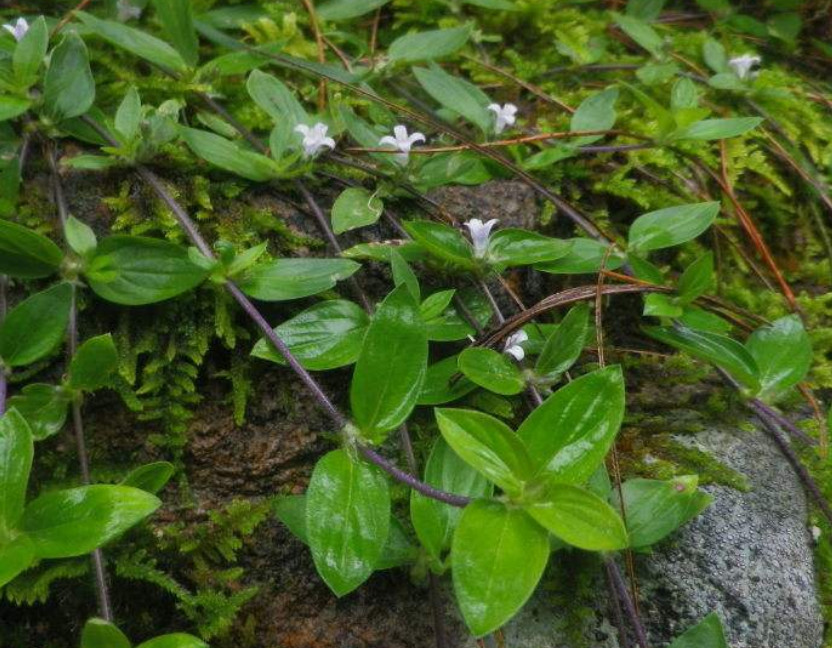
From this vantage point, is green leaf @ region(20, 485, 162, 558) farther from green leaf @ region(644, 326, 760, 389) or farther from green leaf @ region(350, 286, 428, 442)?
green leaf @ region(644, 326, 760, 389)

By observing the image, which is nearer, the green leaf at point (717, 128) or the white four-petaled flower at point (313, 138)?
the white four-petaled flower at point (313, 138)

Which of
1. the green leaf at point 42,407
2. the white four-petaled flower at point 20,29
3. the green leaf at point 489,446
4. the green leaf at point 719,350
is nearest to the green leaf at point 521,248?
the green leaf at point 719,350

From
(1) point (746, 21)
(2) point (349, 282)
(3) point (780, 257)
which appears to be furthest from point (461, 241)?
(1) point (746, 21)

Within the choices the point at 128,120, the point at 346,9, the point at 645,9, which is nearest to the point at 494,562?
the point at 128,120

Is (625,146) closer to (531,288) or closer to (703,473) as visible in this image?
(531,288)

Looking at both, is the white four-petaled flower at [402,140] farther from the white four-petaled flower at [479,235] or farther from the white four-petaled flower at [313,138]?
the white four-petaled flower at [479,235]
